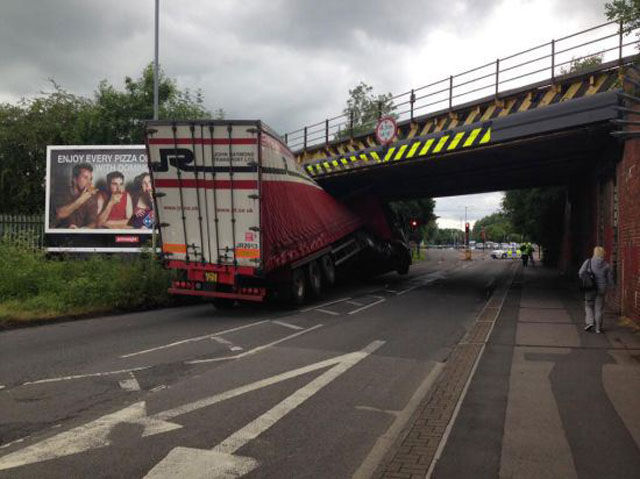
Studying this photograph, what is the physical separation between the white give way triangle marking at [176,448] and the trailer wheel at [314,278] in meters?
8.95

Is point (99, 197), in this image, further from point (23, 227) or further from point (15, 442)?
point (15, 442)

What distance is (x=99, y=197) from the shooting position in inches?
827

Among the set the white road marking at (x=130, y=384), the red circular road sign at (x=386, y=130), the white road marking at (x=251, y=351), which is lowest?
the white road marking at (x=251, y=351)

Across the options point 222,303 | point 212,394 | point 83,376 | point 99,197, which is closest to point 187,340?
point 83,376

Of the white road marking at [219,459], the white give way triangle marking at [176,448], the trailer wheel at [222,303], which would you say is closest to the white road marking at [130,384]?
the white give way triangle marking at [176,448]

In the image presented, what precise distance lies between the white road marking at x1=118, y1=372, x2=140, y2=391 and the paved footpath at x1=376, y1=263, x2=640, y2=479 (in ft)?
10.4

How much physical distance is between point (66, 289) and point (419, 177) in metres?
13.3

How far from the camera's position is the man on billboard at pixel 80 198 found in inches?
822

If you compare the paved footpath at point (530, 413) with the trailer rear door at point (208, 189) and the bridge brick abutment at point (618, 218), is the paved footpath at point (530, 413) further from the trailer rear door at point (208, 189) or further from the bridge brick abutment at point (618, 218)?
the trailer rear door at point (208, 189)

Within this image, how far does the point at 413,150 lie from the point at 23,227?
14.3 meters

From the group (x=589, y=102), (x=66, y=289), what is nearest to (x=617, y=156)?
(x=589, y=102)

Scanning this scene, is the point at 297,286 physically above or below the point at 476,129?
below

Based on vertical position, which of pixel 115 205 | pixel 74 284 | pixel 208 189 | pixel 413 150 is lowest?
pixel 74 284

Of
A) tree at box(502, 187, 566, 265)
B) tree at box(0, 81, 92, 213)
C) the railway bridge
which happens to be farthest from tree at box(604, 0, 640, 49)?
tree at box(0, 81, 92, 213)
